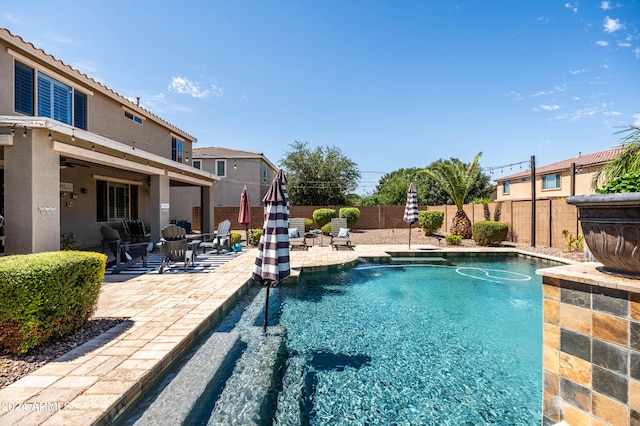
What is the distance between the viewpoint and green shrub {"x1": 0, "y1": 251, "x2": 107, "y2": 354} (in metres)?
3.16

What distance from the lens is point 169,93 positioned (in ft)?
45.2

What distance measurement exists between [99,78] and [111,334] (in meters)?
10.2

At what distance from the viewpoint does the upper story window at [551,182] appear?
21812 millimetres

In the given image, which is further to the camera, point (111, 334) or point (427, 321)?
point (427, 321)

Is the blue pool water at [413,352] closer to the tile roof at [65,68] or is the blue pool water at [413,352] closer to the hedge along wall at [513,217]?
the hedge along wall at [513,217]

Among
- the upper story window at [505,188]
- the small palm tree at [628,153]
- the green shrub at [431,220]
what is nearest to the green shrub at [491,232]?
the green shrub at [431,220]

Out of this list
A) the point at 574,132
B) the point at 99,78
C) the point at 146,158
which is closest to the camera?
the point at 146,158

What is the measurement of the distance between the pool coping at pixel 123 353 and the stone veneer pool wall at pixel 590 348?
338cm

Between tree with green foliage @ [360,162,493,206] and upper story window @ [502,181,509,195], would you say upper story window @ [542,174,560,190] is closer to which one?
upper story window @ [502,181,509,195]

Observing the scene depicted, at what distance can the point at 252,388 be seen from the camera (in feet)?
10.5

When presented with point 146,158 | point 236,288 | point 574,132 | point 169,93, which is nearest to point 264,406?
point 236,288

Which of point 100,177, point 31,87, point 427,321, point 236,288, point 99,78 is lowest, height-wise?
point 427,321

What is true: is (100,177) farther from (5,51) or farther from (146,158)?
(5,51)

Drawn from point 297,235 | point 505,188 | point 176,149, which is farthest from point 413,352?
point 505,188
